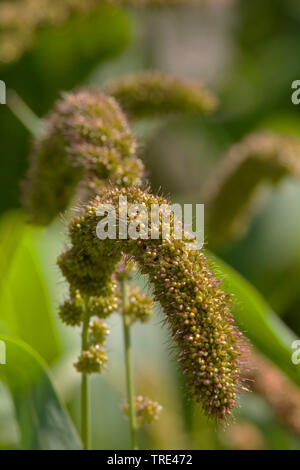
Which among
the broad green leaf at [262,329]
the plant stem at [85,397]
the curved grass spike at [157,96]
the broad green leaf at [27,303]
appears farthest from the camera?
the broad green leaf at [27,303]

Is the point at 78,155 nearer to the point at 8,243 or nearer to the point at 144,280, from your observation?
the point at 144,280

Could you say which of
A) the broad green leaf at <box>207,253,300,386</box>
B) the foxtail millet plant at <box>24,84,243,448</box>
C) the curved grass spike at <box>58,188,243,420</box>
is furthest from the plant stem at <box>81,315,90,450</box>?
the broad green leaf at <box>207,253,300,386</box>

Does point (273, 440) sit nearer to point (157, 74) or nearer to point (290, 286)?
point (290, 286)

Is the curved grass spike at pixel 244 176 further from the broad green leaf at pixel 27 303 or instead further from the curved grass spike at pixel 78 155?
the curved grass spike at pixel 78 155

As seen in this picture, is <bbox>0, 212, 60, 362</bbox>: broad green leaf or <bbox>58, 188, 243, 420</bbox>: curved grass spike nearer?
<bbox>58, 188, 243, 420</bbox>: curved grass spike

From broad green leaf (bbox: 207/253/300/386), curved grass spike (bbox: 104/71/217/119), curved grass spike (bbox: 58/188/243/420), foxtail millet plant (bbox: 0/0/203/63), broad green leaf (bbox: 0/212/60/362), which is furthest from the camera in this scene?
foxtail millet plant (bbox: 0/0/203/63)

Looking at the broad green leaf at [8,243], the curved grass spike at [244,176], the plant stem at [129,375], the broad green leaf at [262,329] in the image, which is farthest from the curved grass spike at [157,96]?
the plant stem at [129,375]

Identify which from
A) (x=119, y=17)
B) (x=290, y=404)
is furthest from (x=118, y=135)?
(x=119, y=17)

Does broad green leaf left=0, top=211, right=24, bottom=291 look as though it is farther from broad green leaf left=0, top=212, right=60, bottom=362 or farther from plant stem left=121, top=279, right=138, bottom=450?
plant stem left=121, top=279, right=138, bottom=450
